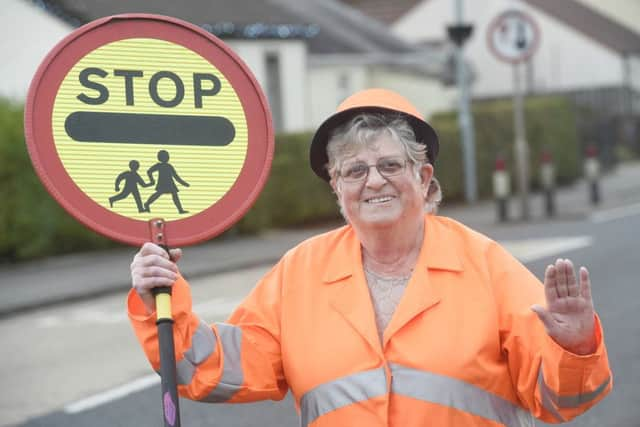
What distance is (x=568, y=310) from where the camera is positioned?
8.43ft

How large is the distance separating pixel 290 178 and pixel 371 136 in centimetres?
1648

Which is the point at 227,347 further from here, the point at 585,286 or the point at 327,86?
the point at 327,86

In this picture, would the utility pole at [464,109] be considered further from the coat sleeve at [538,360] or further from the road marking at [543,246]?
the coat sleeve at [538,360]

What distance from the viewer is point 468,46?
42500mm

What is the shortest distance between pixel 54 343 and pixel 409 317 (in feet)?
25.0

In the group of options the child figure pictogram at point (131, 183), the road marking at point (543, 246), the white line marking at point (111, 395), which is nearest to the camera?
the child figure pictogram at point (131, 183)

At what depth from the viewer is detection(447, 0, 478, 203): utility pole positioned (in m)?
21.3

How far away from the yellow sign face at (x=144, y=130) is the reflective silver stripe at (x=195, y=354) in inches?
16.5

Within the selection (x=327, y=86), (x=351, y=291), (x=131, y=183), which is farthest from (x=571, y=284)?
(x=327, y=86)

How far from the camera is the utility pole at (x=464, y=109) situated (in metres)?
21.3

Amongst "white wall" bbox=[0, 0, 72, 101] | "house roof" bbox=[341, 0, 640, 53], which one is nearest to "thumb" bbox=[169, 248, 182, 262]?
"white wall" bbox=[0, 0, 72, 101]

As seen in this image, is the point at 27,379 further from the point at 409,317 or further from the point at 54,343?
the point at 409,317

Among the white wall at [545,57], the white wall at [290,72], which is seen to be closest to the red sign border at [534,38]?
the white wall at [290,72]

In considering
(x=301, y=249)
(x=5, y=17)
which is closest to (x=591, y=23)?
(x=5, y=17)
